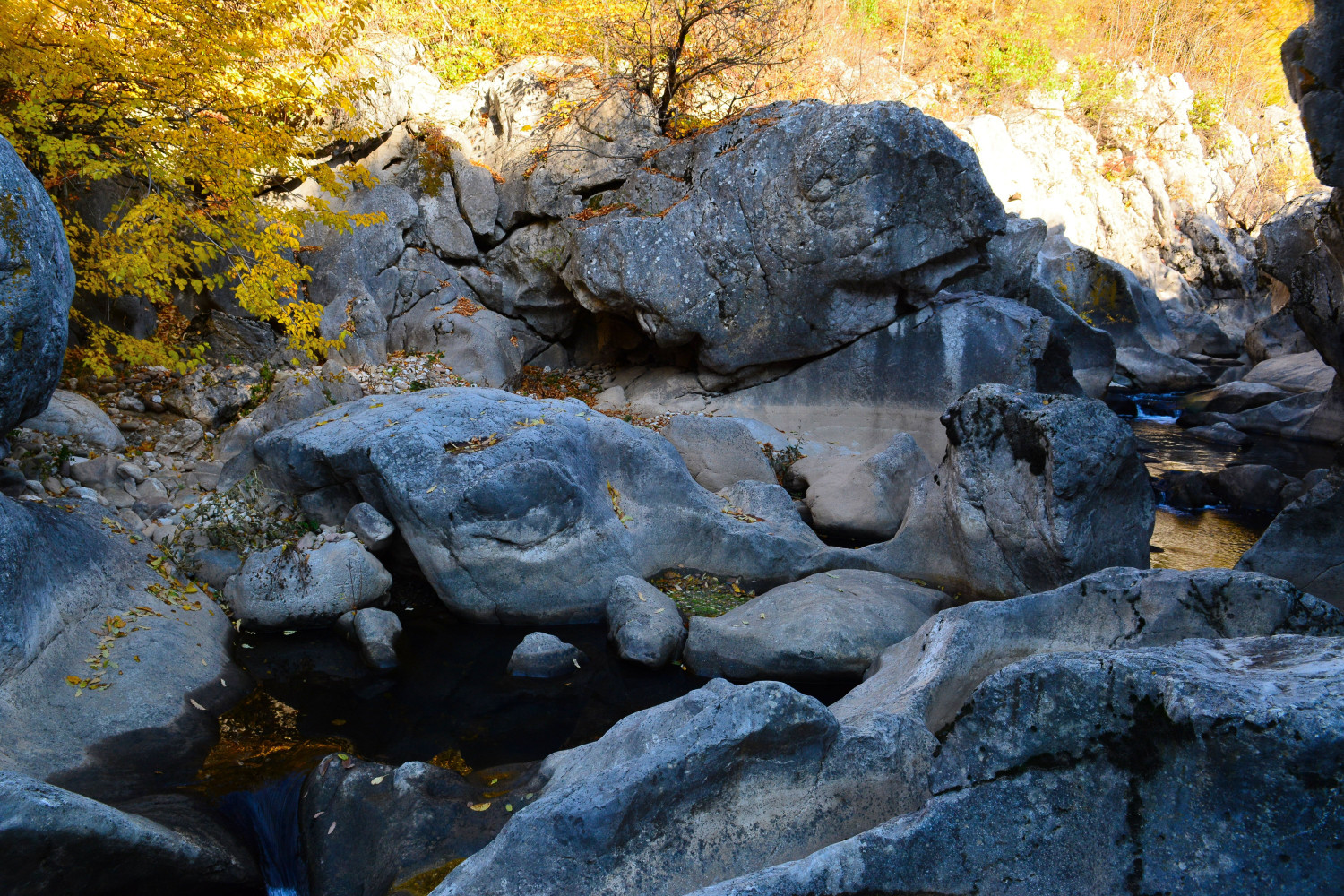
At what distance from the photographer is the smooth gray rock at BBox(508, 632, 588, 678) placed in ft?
24.7

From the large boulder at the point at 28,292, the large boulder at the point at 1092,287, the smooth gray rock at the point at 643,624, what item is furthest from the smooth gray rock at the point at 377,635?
the large boulder at the point at 1092,287

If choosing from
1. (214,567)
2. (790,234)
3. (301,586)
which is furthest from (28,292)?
(790,234)

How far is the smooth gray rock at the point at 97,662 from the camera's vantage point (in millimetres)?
5480

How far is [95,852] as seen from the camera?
422 centimetres

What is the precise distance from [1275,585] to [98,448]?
11.6 metres

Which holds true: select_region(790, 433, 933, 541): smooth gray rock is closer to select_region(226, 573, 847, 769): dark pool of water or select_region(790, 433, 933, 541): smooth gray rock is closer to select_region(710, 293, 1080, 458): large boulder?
select_region(710, 293, 1080, 458): large boulder

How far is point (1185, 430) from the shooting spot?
729 inches

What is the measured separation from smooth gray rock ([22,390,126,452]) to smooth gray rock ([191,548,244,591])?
240 cm

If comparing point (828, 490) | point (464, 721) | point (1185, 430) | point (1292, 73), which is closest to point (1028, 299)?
point (1185, 430)

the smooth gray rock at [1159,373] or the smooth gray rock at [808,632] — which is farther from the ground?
the smooth gray rock at [808,632]

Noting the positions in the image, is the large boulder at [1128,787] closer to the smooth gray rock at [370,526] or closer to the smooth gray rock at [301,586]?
the smooth gray rock at [301,586]

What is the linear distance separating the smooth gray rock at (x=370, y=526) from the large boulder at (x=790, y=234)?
7427 mm

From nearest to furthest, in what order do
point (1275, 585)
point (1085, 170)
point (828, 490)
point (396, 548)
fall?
point (1275, 585), point (396, 548), point (828, 490), point (1085, 170)

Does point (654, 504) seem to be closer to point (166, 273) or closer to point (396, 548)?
point (396, 548)
